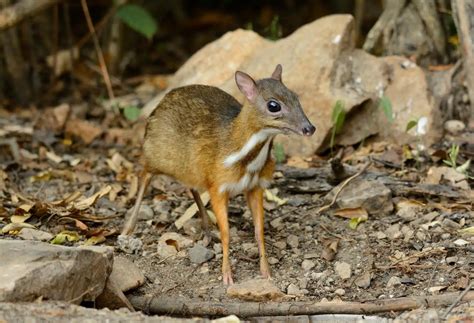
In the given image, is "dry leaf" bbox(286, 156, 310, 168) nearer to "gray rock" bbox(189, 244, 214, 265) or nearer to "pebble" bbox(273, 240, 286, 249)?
"pebble" bbox(273, 240, 286, 249)

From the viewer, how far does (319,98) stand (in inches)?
287

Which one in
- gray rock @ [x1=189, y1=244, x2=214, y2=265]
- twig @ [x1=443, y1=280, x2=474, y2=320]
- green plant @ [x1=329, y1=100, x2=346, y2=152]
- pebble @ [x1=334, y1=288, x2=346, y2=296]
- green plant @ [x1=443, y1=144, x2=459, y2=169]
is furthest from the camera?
green plant @ [x1=329, y1=100, x2=346, y2=152]

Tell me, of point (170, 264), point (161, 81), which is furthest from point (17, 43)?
point (170, 264)

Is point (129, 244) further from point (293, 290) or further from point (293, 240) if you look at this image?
point (293, 290)

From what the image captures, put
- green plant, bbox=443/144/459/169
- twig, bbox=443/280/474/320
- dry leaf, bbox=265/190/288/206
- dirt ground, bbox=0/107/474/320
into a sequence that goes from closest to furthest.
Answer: twig, bbox=443/280/474/320
dirt ground, bbox=0/107/474/320
green plant, bbox=443/144/459/169
dry leaf, bbox=265/190/288/206

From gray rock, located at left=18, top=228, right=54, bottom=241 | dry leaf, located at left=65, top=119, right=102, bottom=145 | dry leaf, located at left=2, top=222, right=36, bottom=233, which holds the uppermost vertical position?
dry leaf, located at left=2, top=222, right=36, bottom=233

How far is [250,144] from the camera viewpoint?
5473 millimetres

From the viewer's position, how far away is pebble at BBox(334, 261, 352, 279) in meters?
5.45

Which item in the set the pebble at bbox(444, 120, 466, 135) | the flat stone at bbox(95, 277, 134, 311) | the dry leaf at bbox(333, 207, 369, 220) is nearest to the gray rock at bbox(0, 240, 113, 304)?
the flat stone at bbox(95, 277, 134, 311)

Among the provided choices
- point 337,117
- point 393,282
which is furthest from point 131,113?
point 393,282

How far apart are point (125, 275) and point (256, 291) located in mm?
764

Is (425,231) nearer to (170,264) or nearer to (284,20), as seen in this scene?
Answer: (170,264)

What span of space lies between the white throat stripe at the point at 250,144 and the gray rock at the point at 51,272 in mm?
1058

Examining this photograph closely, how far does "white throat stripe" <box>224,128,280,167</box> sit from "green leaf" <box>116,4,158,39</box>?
11.2 feet
